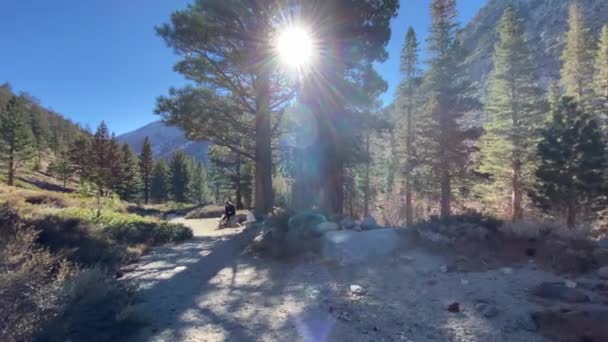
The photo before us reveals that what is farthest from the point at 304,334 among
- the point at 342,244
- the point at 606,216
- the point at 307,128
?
the point at 606,216

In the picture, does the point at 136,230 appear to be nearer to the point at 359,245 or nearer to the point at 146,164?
the point at 359,245

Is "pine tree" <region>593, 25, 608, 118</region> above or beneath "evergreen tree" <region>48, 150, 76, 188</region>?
above

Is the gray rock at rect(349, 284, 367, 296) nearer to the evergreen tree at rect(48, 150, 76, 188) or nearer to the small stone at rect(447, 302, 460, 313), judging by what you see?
the small stone at rect(447, 302, 460, 313)

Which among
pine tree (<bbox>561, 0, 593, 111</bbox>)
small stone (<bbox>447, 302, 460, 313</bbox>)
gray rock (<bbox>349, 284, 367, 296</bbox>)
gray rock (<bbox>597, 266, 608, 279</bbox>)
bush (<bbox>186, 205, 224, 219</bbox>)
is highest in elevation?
pine tree (<bbox>561, 0, 593, 111</bbox>)

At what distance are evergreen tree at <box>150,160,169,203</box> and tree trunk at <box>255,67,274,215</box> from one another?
43.5 m

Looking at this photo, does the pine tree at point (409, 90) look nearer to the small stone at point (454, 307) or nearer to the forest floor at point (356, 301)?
the forest floor at point (356, 301)

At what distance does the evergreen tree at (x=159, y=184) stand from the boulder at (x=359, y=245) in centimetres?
5052

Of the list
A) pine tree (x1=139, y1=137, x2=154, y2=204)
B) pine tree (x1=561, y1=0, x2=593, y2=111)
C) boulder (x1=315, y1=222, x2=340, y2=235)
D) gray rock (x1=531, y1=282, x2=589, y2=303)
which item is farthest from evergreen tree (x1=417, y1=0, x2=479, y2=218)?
pine tree (x1=139, y1=137, x2=154, y2=204)

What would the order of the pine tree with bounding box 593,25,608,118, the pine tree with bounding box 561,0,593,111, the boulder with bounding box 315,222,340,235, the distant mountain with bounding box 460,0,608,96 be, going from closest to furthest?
the boulder with bounding box 315,222,340,235 → the pine tree with bounding box 593,25,608,118 → the pine tree with bounding box 561,0,593,111 → the distant mountain with bounding box 460,0,608,96

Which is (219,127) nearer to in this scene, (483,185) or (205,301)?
(205,301)

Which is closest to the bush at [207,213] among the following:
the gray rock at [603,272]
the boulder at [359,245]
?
the boulder at [359,245]

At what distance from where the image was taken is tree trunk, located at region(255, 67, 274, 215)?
1243cm

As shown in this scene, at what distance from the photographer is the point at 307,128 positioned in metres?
11.5

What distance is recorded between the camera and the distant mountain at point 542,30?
8183cm
